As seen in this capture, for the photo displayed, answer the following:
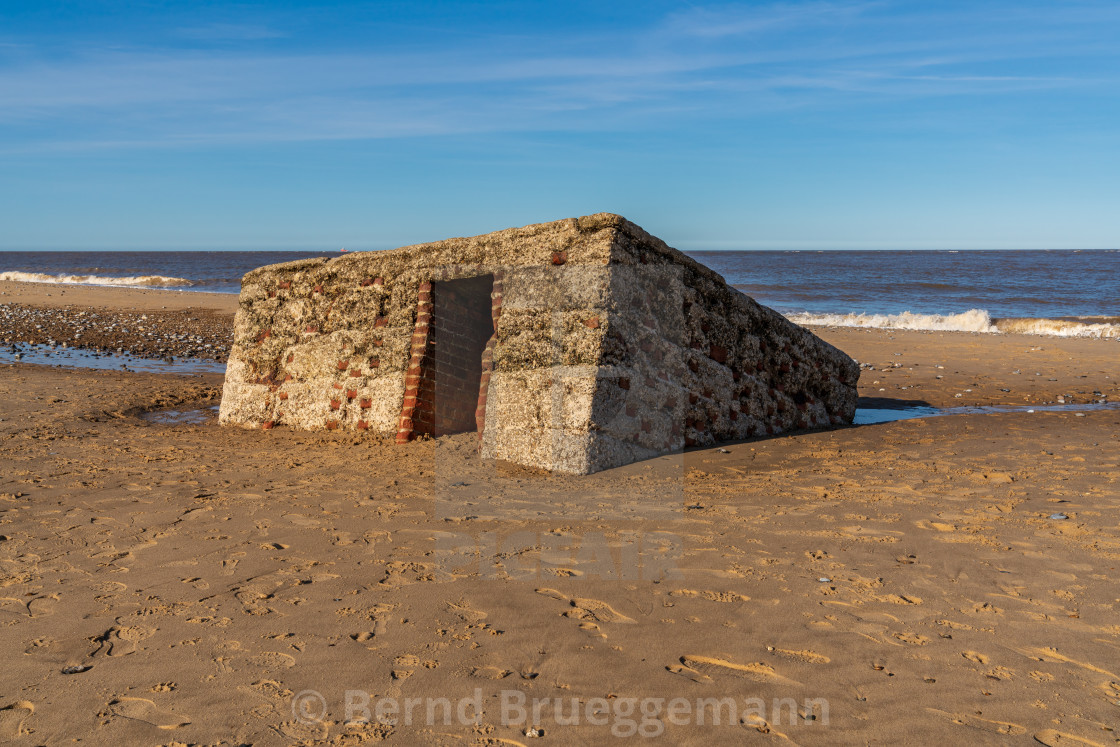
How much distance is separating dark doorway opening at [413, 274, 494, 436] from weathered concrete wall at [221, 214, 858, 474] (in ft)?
0.20

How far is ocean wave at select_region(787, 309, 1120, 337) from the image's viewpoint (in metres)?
19.5

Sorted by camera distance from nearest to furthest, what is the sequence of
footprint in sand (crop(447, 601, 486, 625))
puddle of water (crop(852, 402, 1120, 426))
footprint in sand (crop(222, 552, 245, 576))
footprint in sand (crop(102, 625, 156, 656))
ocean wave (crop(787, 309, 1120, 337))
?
footprint in sand (crop(102, 625, 156, 656))
footprint in sand (crop(447, 601, 486, 625))
footprint in sand (crop(222, 552, 245, 576))
puddle of water (crop(852, 402, 1120, 426))
ocean wave (crop(787, 309, 1120, 337))

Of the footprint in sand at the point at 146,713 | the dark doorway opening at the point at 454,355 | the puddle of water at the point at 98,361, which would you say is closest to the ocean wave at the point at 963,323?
the puddle of water at the point at 98,361

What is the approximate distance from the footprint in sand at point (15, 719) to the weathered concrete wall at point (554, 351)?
3.29 metres

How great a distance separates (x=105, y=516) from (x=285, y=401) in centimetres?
263

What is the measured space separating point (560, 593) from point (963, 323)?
20423mm

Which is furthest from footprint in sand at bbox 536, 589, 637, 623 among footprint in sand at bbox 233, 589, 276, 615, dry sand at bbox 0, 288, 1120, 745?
footprint in sand at bbox 233, 589, 276, 615

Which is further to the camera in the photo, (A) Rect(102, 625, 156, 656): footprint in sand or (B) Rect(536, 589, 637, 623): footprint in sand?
(B) Rect(536, 589, 637, 623): footprint in sand

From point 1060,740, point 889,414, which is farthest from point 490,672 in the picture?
point 889,414

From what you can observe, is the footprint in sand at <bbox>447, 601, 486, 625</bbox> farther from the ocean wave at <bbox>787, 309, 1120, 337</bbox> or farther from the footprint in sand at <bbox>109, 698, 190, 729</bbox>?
the ocean wave at <bbox>787, 309, 1120, 337</bbox>

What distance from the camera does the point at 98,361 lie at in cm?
1125

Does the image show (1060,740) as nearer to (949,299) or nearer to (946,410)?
(946,410)

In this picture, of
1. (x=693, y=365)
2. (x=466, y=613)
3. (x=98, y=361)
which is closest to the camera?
(x=466, y=613)

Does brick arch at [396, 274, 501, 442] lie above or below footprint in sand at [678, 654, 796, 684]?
above
